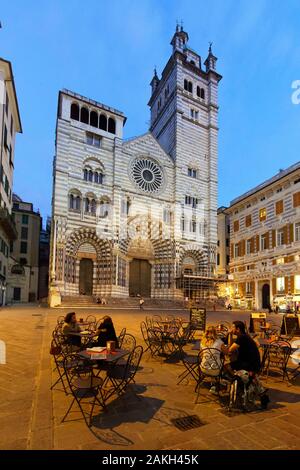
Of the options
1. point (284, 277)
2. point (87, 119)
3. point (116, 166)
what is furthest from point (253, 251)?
point (87, 119)

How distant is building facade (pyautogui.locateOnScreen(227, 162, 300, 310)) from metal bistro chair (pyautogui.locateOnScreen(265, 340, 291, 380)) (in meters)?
24.3

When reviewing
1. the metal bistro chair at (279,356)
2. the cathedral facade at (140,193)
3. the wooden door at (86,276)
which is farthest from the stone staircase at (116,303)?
the metal bistro chair at (279,356)

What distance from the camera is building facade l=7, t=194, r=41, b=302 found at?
43.2 meters

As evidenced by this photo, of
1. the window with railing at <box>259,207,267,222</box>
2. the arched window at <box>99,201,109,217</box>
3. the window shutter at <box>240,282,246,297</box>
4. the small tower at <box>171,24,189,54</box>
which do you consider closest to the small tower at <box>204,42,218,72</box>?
the small tower at <box>171,24,189,54</box>

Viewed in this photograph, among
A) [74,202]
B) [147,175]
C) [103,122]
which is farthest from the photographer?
[147,175]

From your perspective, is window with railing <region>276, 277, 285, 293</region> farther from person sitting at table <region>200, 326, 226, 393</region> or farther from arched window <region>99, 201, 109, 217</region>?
person sitting at table <region>200, 326, 226, 393</region>

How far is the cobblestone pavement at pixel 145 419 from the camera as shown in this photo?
3561mm

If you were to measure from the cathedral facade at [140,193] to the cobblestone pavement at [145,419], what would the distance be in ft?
75.3

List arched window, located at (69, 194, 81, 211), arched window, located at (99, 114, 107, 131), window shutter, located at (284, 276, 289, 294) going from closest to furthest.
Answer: window shutter, located at (284, 276, 289, 294), arched window, located at (69, 194, 81, 211), arched window, located at (99, 114, 107, 131)

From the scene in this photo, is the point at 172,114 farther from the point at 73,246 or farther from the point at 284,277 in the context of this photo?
the point at 284,277

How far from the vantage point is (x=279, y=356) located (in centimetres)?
707

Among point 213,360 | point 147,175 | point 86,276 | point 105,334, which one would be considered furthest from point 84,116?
point 213,360

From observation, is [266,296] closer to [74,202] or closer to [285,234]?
[285,234]

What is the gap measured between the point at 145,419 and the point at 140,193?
3328cm
